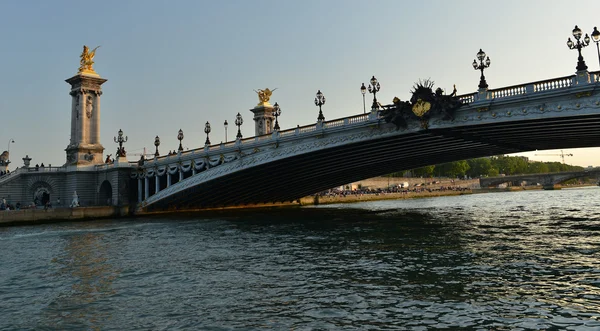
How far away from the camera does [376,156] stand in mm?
49219

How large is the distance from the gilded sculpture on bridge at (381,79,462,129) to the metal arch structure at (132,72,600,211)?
488mm

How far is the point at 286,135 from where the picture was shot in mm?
45375

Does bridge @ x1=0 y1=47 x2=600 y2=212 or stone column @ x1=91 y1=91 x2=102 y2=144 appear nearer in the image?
bridge @ x1=0 y1=47 x2=600 y2=212

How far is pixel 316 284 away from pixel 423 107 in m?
25.1

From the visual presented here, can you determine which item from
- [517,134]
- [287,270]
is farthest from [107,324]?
[517,134]

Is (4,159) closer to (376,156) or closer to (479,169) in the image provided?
(376,156)

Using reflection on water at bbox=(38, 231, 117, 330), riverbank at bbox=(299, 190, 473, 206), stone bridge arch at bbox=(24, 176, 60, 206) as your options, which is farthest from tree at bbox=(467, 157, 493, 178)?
reflection on water at bbox=(38, 231, 117, 330)

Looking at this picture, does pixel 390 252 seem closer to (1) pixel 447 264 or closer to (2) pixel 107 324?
(1) pixel 447 264

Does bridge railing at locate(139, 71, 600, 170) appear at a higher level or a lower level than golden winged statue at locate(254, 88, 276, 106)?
lower

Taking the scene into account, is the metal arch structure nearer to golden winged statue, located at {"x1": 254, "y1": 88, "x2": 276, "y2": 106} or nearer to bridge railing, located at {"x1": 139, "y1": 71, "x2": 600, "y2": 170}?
bridge railing, located at {"x1": 139, "y1": 71, "x2": 600, "y2": 170}

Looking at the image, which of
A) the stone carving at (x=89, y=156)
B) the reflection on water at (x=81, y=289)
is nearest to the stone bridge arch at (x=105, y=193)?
the stone carving at (x=89, y=156)

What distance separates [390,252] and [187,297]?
961cm

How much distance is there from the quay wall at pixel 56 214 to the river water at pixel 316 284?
823 inches

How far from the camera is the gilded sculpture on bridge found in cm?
3441
